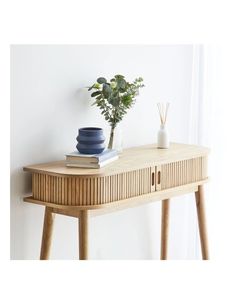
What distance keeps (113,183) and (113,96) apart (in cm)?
47

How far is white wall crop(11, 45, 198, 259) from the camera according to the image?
2711 mm

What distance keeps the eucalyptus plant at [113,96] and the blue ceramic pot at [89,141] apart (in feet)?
0.78

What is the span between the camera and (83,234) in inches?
103

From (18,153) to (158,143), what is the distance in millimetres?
812

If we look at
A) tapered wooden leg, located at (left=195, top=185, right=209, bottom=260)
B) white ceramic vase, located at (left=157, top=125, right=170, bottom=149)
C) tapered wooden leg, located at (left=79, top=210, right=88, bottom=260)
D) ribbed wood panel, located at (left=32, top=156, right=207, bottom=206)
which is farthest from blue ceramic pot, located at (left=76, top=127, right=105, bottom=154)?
tapered wooden leg, located at (left=195, top=185, right=209, bottom=260)

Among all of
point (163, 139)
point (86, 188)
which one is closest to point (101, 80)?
point (163, 139)

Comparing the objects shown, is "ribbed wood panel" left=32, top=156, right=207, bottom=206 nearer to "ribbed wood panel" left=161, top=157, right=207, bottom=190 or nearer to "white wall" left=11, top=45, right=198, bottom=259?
"ribbed wood panel" left=161, top=157, right=207, bottom=190

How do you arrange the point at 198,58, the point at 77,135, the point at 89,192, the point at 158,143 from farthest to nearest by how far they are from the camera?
the point at 198,58, the point at 158,143, the point at 77,135, the point at 89,192

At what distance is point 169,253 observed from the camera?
12.2 feet

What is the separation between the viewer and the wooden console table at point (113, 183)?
2578 mm

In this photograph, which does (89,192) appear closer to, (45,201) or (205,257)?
(45,201)

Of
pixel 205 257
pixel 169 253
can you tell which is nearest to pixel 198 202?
pixel 205 257

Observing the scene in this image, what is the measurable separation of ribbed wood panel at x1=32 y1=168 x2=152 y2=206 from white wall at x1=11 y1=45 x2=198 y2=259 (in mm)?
114

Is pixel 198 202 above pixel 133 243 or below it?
above
